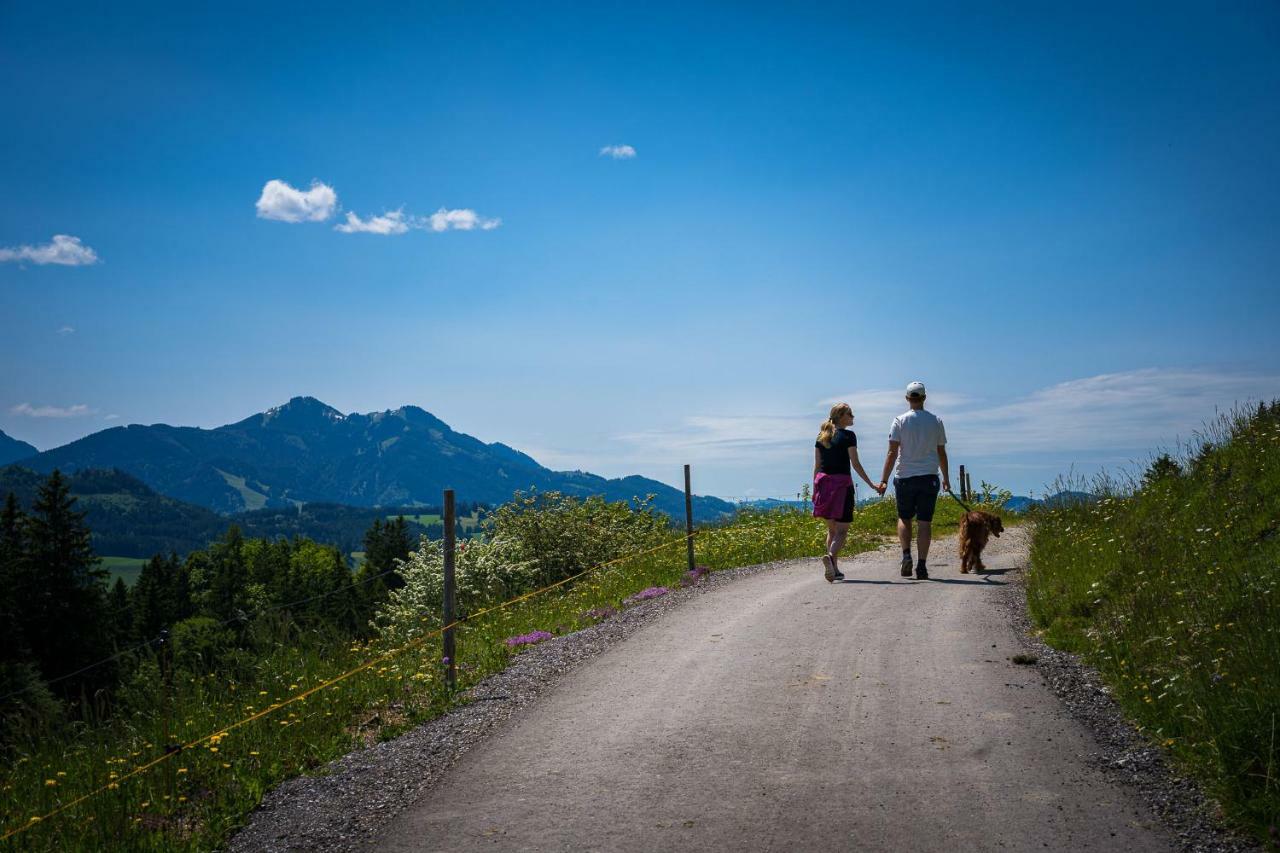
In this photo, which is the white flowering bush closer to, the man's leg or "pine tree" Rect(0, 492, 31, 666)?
the man's leg

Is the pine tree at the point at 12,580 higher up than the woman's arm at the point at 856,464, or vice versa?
the woman's arm at the point at 856,464

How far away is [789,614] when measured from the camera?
10.8 meters

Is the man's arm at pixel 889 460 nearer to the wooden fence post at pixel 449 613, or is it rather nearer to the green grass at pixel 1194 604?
the green grass at pixel 1194 604

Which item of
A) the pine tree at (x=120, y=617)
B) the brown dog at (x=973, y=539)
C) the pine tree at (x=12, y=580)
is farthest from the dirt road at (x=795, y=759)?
the pine tree at (x=120, y=617)

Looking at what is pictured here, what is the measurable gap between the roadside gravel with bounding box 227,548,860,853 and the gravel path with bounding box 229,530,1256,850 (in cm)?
2

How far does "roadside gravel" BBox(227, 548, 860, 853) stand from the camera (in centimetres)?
546

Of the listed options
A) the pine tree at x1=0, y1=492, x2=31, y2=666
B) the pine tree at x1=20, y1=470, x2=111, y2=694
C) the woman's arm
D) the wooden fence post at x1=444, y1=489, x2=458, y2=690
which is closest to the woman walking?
the woman's arm

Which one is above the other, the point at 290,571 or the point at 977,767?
the point at 977,767

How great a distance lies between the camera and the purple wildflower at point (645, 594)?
12.9m

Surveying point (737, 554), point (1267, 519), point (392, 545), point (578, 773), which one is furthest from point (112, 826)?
point (392, 545)

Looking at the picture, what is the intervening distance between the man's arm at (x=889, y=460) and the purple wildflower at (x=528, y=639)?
5791 millimetres

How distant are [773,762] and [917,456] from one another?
25.1ft

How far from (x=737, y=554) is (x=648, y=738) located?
11.0m

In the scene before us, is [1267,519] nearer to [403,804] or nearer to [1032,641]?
[1032,641]
